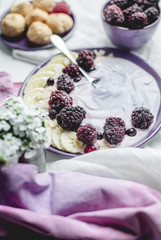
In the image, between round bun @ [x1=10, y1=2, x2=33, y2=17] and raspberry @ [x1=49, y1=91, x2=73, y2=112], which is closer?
raspberry @ [x1=49, y1=91, x2=73, y2=112]

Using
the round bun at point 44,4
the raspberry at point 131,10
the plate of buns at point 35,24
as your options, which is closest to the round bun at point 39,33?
the plate of buns at point 35,24

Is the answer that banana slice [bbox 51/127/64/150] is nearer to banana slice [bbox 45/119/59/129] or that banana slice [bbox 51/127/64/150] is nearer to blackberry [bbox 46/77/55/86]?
banana slice [bbox 45/119/59/129]

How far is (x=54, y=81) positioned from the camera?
A: 1311mm

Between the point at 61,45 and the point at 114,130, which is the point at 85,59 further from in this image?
the point at 114,130

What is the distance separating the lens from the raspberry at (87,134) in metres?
1.07

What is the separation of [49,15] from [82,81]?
43cm

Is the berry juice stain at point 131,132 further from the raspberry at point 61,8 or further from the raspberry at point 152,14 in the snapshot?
the raspberry at point 61,8

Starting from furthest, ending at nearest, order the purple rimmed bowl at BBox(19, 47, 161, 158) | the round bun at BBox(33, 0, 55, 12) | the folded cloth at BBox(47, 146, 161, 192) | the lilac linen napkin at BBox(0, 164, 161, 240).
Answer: the round bun at BBox(33, 0, 55, 12)
the purple rimmed bowl at BBox(19, 47, 161, 158)
the folded cloth at BBox(47, 146, 161, 192)
the lilac linen napkin at BBox(0, 164, 161, 240)

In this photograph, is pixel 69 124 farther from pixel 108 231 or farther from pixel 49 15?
pixel 49 15

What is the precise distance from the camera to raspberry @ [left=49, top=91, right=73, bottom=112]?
1.18 m

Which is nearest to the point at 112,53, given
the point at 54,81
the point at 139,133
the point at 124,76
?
the point at 124,76

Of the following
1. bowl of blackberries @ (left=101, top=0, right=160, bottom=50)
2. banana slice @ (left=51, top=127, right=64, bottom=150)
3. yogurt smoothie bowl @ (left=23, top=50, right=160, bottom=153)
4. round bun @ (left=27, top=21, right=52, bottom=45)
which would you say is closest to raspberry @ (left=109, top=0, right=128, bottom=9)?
bowl of blackberries @ (left=101, top=0, right=160, bottom=50)

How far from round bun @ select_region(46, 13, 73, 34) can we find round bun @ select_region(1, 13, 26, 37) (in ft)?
0.41

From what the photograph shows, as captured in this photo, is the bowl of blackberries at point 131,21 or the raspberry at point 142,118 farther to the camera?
the bowl of blackberries at point 131,21
